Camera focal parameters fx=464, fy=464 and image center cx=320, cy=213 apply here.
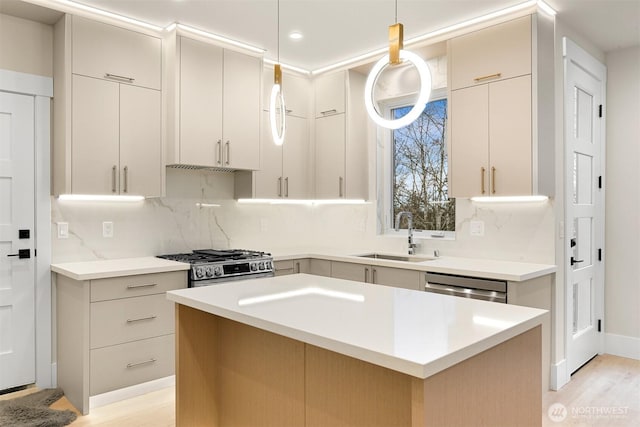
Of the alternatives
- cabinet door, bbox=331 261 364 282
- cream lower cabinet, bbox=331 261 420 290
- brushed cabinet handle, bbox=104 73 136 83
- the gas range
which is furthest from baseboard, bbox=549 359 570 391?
brushed cabinet handle, bbox=104 73 136 83

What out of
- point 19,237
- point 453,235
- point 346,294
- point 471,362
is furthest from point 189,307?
point 453,235

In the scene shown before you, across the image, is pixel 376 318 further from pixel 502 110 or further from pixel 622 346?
pixel 622 346

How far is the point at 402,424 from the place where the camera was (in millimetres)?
1553

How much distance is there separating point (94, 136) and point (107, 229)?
0.74 m

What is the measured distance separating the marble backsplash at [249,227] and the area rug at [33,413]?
942 mm

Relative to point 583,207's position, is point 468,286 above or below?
below

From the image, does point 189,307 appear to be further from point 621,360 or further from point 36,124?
point 621,360

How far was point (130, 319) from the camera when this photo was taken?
10.1 ft

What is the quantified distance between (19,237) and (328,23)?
2.69 metres

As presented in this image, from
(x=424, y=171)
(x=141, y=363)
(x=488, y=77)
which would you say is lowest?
(x=141, y=363)

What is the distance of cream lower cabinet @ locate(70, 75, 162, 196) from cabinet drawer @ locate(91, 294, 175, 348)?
817mm

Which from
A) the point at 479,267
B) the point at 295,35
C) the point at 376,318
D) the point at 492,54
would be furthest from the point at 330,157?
the point at 376,318

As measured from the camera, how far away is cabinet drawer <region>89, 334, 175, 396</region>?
296 cm

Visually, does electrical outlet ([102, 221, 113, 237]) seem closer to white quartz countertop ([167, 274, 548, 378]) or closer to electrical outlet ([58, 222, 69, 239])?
electrical outlet ([58, 222, 69, 239])
